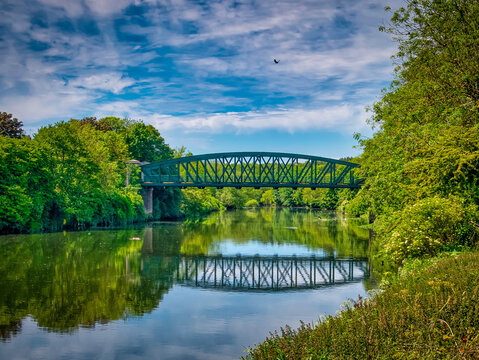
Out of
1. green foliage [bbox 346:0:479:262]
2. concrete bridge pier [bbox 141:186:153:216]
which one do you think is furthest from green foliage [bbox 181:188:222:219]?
green foliage [bbox 346:0:479:262]

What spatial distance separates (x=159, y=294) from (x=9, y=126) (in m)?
53.1

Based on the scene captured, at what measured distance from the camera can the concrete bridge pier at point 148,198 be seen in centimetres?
7169

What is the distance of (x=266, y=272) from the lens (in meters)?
26.9

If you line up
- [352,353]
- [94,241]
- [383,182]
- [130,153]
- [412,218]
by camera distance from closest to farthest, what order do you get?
[352,353], [412,218], [383,182], [94,241], [130,153]

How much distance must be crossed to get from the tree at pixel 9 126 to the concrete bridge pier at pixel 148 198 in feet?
65.3

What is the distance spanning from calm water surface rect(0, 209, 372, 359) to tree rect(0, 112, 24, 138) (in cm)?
3020

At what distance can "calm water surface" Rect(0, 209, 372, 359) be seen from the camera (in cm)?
1332

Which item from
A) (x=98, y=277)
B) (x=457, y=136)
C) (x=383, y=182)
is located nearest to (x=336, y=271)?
(x=383, y=182)

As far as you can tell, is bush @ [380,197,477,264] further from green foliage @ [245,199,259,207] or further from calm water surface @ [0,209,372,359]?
green foliage @ [245,199,259,207]

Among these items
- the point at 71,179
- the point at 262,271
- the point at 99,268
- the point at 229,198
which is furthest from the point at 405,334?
the point at 229,198

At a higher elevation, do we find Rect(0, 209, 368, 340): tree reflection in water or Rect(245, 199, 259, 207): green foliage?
Rect(245, 199, 259, 207): green foliage

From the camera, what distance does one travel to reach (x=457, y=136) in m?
17.3

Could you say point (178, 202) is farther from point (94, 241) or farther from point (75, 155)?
point (94, 241)

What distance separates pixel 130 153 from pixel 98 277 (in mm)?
53348
